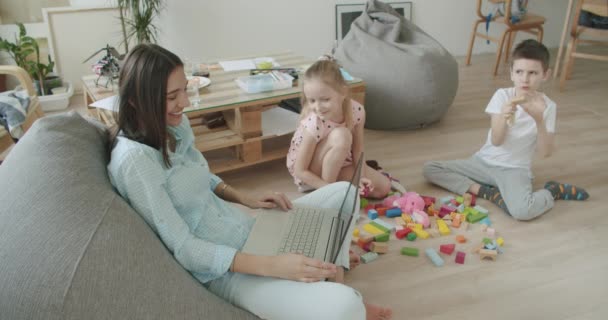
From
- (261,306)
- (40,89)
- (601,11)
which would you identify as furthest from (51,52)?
(601,11)

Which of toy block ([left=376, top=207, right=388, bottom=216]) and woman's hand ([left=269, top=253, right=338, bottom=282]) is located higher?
woman's hand ([left=269, top=253, right=338, bottom=282])

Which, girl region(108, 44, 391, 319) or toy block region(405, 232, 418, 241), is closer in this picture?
girl region(108, 44, 391, 319)

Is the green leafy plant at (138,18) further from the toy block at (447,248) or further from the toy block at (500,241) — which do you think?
the toy block at (500,241)

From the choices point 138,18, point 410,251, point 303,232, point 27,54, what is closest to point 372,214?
point 410,251

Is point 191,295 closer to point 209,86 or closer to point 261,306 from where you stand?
point 261,306

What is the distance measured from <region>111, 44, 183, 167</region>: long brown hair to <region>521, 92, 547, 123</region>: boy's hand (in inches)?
60.3

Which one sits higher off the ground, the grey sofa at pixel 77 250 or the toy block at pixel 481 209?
the grey sofa at pixel 77 250

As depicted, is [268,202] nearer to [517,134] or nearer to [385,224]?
[385,224]

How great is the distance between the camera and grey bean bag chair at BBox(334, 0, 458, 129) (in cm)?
Answer: 307

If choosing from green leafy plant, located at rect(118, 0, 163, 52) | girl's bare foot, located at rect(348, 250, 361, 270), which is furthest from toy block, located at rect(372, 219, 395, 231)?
green leafy plant, located at rect(118, 0, 163, 52)

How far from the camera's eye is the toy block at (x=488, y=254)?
1.96m

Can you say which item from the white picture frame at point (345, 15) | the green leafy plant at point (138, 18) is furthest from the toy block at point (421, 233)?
the white picture frame at point (345, 15)

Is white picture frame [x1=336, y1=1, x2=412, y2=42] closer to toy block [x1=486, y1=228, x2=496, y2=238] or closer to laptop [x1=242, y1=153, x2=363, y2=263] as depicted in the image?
toy block [x1=486, y1=228, x2=496, y2=238]

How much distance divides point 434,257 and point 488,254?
207 millimetres
